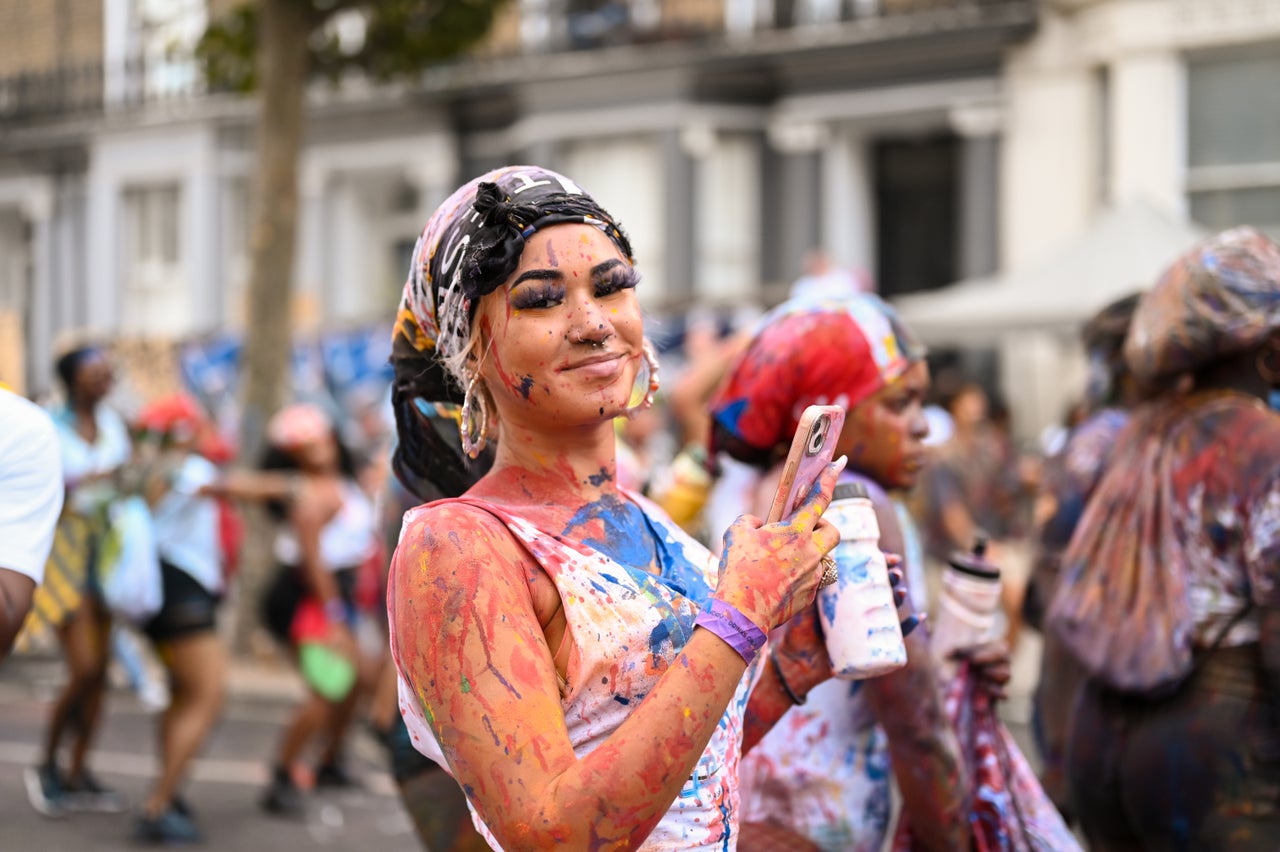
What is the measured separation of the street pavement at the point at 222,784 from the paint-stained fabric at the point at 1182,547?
4042 millimetres

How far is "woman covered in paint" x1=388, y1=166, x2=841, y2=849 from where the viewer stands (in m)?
1.82

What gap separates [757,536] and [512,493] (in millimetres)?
383

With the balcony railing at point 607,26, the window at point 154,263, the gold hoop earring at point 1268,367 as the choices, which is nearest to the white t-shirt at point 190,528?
the gold hoop earring at point 1268,367

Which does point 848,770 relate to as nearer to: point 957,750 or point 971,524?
point 957,750

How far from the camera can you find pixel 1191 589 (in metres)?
3.19

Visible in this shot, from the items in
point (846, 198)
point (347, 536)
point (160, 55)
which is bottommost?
point (347, 536)

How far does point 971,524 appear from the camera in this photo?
34.7 feet

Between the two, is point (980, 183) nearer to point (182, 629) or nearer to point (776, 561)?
point (182, 629)

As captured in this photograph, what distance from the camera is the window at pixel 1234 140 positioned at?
14.0m

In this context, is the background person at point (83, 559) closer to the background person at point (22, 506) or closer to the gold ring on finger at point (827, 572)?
the background person at point (22, 506)

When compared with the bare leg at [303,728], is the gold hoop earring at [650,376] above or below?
above

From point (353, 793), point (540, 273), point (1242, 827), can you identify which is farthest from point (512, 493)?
point (353, 793)

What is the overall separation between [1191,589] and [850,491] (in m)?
1.11

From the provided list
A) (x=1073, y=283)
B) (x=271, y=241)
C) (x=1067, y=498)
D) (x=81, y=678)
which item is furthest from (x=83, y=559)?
(x=1073, y=283)
